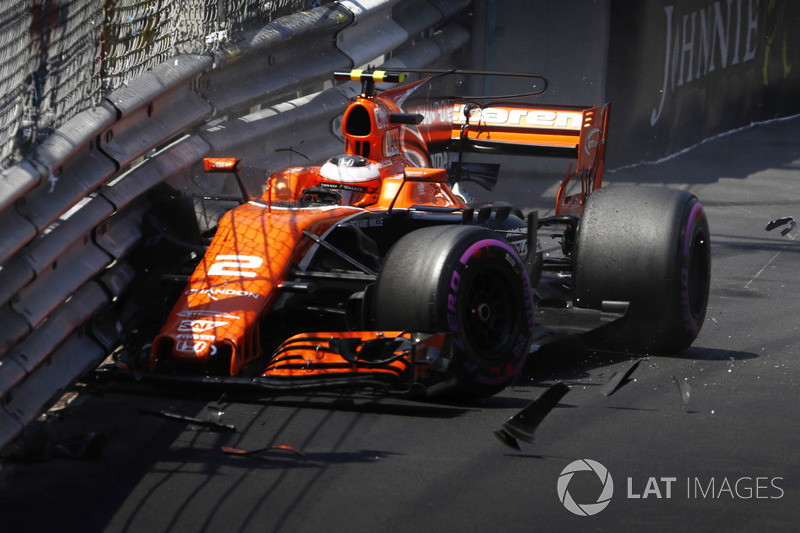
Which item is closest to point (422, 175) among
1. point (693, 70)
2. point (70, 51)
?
point (70, 51)

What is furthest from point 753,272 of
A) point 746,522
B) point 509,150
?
point 746,522

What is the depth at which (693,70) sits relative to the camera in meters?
16.2

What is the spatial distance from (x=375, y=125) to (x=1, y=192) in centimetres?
285

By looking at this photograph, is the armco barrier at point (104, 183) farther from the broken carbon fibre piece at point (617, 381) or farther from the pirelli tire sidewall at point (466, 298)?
the broken carbon fibre piece at point (617, 381)

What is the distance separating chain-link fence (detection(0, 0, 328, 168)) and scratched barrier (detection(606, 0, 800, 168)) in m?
8.09

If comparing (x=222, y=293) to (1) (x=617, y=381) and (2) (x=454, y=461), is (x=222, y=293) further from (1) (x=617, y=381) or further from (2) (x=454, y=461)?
(1) (x=617, y=381)

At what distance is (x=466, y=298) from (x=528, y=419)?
784 mm

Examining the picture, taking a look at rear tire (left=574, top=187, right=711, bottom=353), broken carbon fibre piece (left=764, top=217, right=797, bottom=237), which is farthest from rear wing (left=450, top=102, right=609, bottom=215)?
broken carbon fibre piece (left=764, top=217, right=797, bottom=237)

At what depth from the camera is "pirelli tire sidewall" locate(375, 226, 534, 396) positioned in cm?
550

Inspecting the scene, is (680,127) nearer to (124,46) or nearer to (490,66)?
(490,66)

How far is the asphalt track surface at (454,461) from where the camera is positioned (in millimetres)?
4145

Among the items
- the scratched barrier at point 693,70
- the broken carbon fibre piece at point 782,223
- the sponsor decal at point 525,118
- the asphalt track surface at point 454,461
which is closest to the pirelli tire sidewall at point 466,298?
the asphalt track surface at point 454,461

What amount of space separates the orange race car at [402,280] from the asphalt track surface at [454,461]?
178mm

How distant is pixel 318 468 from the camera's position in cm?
467
